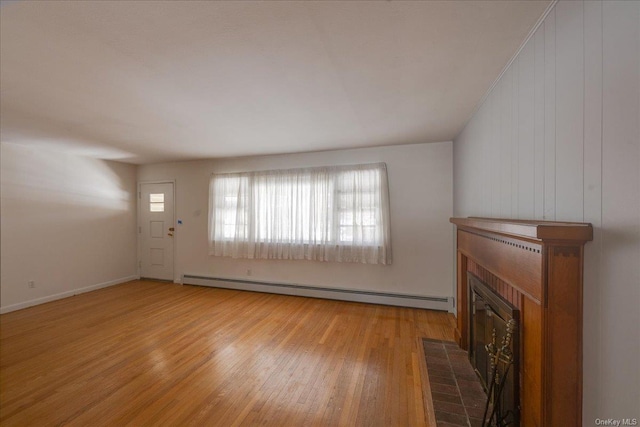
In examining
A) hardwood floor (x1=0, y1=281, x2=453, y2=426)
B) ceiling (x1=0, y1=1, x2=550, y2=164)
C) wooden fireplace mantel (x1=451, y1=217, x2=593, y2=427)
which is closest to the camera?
wooden fireplace mantel (x1=451, y1=217, x2=593, y2=427)

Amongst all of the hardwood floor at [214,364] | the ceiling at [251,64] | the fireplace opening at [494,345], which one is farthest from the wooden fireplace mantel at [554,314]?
the ceiling at [251,64]

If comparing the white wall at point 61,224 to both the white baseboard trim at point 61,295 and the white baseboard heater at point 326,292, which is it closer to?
the white baseboard trim at point 61,295

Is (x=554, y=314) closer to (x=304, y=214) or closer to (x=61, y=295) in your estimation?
(x=304, y=214)

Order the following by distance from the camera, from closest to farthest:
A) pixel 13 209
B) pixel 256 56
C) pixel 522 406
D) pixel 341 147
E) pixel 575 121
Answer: pixel 575 121, pixel 522 406, pixel 256 56, pixel 13 209, pixel 341 147

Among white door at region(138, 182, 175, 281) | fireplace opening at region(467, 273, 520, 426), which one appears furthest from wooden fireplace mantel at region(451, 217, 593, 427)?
white door at region(138, 182, 175, 281)

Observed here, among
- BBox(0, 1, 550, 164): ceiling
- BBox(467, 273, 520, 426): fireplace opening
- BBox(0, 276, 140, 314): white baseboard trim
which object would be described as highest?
BBox(0, 1, 550, 164): ceiling

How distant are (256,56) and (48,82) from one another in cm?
175

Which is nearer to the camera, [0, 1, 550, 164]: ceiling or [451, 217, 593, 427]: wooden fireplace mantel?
[451, 217, 593, 427]: wooden fireplace mantel

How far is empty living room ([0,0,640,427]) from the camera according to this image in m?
0.95

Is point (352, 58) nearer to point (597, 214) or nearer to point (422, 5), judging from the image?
point (422, 5)

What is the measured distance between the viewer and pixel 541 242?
98 centimetres

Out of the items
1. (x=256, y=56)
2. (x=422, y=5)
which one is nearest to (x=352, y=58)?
(x=422, y=5)
